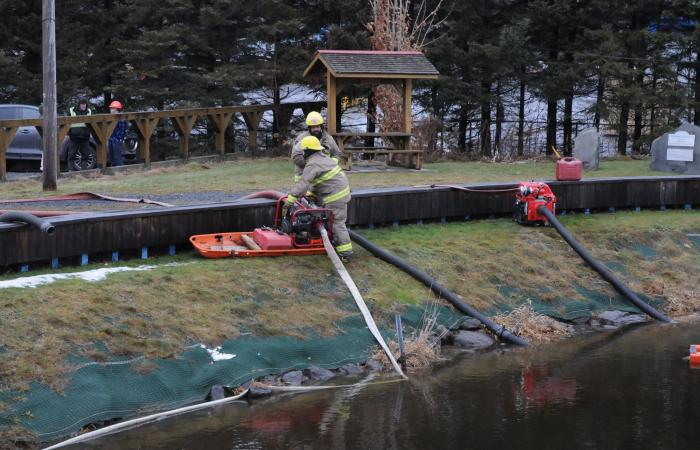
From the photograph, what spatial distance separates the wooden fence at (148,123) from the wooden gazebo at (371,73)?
4.23 metres

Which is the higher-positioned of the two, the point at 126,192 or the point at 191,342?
the point at 126,192

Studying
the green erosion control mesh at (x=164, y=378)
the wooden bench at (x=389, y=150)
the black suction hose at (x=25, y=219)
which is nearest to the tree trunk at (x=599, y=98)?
the wooden bench at (x=389, y=150)

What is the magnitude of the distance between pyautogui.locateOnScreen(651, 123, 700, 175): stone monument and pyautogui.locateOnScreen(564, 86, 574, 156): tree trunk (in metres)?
6.88

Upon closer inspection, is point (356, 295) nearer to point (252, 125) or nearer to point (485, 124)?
point (252, 125)

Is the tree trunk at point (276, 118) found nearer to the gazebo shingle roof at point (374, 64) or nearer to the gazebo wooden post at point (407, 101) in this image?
the gazebo shingle roof at point (374, 64)

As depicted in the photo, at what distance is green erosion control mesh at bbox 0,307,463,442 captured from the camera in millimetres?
9180

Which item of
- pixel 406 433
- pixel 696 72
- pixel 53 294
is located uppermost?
pixel 696 72

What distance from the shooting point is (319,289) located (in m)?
13.4

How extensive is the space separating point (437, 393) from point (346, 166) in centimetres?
1331

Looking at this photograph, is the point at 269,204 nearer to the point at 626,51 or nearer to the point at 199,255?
the point at 199,255

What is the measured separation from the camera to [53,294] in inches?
436

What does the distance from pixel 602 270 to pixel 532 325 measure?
2.62 metres

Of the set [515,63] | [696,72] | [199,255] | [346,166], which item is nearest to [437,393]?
[199,255]

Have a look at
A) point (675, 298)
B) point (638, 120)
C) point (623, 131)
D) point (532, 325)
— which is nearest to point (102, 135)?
point (532, 325)
